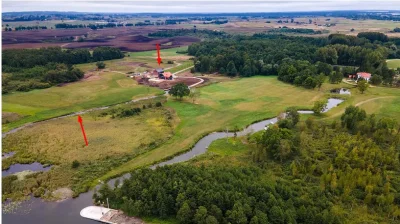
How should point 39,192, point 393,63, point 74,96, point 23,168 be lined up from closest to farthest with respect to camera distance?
1. point 39,192
2. point 23,168
3. point 74,96
4. point 393,63

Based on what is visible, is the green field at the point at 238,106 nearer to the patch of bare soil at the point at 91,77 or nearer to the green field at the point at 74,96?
the green field at the point at 74,96

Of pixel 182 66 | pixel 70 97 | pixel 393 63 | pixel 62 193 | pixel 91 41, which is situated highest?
pixel 91 41

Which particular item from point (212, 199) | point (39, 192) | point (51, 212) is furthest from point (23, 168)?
point (212, 199)

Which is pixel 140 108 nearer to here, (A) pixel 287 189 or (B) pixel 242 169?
(B) pixel 242 169

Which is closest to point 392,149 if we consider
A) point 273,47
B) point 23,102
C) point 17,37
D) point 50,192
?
point 50,192

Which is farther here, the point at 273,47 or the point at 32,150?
the point at 273,47

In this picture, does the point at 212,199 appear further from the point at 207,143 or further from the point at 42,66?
the point at 42,66

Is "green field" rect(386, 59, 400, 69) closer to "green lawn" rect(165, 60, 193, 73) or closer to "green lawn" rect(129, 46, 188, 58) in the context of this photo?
"green lawn" rect(165, 60, 193, 73)
